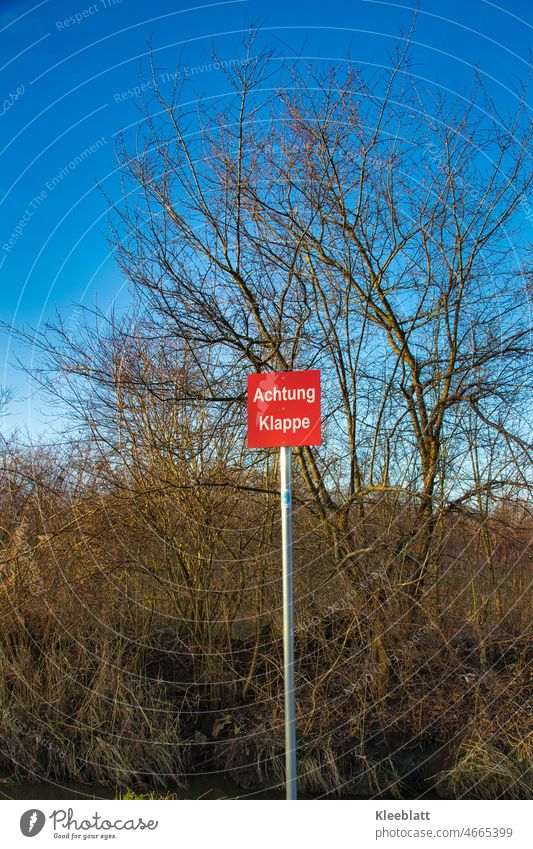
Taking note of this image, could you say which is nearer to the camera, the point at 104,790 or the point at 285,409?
the point at 285,409

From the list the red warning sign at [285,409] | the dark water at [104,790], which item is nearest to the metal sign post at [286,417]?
the red warning sign at [285,409]

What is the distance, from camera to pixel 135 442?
880 centimetres

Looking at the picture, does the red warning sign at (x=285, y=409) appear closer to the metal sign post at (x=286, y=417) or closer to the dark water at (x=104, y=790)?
the metal sign post at (x=286, y=417)

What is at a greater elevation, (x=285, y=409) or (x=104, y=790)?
(x=285, y=409)

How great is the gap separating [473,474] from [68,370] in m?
4.93

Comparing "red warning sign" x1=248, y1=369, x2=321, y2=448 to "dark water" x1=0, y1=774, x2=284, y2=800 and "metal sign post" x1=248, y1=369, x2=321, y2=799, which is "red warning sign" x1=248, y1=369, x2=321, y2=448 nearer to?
"metal sign post" x1=248, y1=369, x2=321, y2=799

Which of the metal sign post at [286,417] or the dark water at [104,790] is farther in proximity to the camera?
the dark water at [104,790]

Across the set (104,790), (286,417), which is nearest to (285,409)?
(286,417)

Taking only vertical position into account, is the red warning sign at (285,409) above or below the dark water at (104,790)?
above

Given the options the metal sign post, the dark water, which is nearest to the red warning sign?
the metal sign post

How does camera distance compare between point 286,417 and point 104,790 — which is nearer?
point 286,417

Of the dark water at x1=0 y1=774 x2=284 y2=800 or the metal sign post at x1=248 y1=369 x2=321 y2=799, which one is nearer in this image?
the metal sign post at x1=248 y1=369 x2=321 y2=799

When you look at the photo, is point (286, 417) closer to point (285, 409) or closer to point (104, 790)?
point (285, 409)

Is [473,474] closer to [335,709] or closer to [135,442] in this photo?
[335,709]
